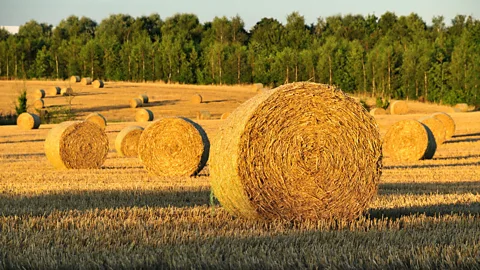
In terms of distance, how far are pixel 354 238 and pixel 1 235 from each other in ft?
10.2

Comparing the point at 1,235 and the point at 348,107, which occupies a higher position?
the point at 348,107

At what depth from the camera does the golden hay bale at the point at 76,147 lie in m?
17.5

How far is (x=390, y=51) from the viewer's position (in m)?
65.2

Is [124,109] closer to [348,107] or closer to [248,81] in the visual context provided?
[248,81]

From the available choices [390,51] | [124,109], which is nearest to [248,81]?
[390,51]

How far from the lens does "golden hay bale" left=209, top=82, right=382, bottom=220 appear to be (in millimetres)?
7948

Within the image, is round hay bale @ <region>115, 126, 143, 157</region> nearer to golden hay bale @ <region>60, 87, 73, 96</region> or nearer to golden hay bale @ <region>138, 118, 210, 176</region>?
golden hay bale @ <region>138, 118, 210, 176</region>

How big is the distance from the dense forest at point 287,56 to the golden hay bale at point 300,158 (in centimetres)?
5165

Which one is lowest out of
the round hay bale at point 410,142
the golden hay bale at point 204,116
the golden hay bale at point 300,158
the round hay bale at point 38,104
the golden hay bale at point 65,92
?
the golden hay bale at point 204,116

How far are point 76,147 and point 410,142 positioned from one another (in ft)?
28.5

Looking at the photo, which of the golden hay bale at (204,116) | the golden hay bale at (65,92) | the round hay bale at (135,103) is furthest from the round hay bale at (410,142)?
the golden hay bale at (65,92)

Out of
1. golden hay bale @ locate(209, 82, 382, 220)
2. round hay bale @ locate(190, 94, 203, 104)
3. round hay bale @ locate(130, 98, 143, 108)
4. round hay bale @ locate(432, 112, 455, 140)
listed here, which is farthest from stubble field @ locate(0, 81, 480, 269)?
round hay bale @ locate(190, 94, 203, 104)

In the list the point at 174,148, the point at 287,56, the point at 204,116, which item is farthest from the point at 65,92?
the point at 174,148

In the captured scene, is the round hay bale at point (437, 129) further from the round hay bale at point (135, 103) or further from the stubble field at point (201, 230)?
the round hay bale at point (135, 103)
